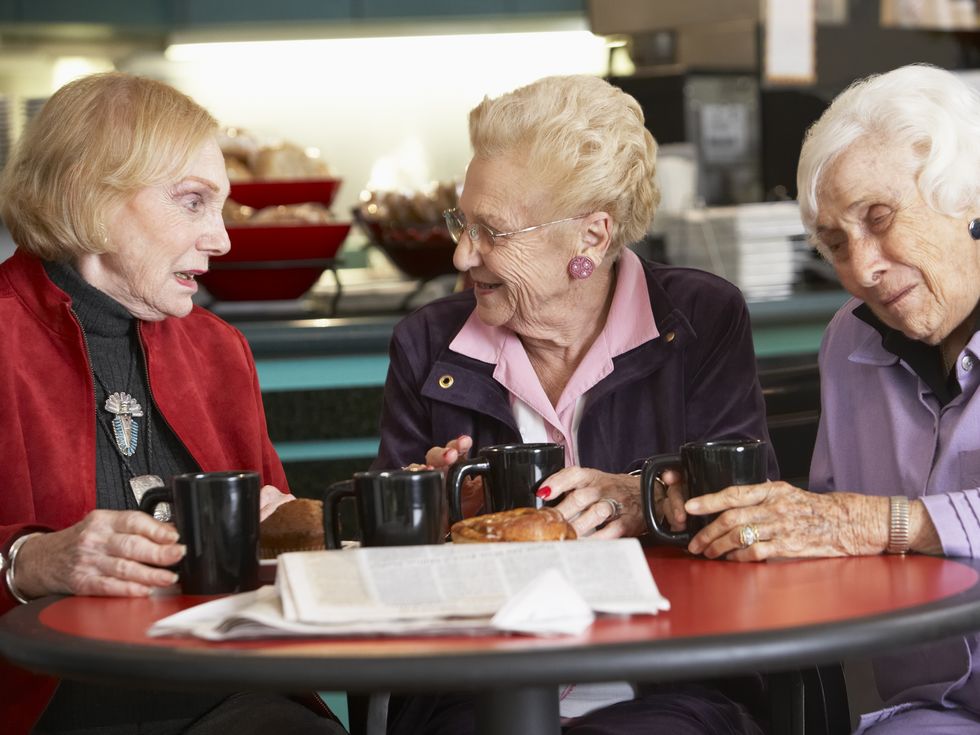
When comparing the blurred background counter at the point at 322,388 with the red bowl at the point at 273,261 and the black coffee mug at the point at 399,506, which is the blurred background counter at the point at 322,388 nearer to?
the red bowl at the point at 273,261

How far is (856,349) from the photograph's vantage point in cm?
194

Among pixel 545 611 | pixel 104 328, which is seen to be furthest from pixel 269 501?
pixel 545 611

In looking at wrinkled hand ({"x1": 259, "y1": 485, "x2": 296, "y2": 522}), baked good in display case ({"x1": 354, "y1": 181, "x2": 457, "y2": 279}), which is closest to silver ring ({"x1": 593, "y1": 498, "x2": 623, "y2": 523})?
wrinkled hand ({"x1": 259, "y1": 485, "x2": 296, "y2": 522})

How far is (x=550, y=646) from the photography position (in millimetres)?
1107

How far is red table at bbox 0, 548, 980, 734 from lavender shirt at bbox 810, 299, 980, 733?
0.31 m

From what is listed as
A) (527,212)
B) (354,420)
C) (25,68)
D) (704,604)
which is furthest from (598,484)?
(25,68)

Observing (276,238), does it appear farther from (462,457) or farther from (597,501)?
(597,501)

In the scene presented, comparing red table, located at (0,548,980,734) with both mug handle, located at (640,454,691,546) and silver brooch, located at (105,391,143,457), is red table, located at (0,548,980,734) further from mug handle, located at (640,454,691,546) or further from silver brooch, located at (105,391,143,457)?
silver brooch, located at (105,391,143,457)

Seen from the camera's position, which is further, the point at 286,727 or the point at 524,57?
the point at 524,57

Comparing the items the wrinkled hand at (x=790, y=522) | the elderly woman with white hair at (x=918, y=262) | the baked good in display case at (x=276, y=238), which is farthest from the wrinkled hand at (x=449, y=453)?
the baked good in display case at (x=276, y=238)

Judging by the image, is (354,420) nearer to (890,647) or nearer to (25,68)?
(890,647)

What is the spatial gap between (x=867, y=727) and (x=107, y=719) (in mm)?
985

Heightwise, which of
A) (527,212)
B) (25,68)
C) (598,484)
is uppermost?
(25,68)

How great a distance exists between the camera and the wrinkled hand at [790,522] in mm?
1504
